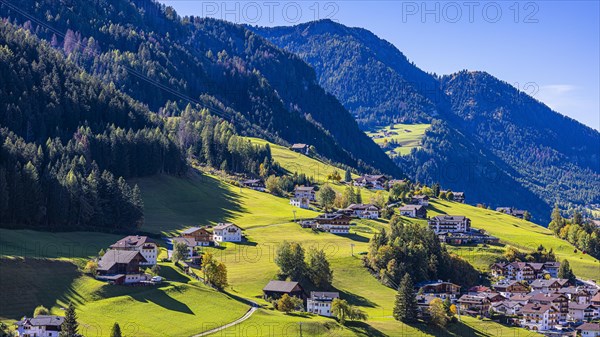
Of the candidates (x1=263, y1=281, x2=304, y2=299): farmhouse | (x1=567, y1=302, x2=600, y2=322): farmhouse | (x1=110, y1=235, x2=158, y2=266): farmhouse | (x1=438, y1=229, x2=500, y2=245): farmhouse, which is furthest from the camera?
(x1=438, y1=229, x2=500, y2=245): farmhouse

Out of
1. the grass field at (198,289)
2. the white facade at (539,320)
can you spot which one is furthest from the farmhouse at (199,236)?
the white facade at (539,320)

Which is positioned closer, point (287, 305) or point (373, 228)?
point (287, 305)

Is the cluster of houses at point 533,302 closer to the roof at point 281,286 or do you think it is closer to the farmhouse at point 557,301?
the farmhouse at point 557,301

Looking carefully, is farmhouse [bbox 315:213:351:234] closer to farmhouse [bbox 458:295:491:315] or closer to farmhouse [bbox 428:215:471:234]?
farmhouse [bbox 428:215:471:234]

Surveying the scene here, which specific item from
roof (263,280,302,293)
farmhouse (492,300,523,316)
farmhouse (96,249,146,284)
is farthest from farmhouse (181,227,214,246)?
farmhouse (492,300,523,316)

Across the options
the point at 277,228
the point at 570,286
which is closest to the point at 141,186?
the point at 277,228

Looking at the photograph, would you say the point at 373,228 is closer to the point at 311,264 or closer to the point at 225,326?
the point at 311,264
